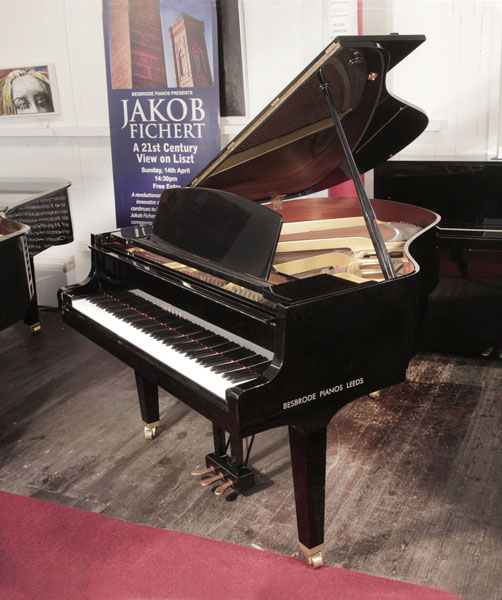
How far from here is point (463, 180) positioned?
3643mm

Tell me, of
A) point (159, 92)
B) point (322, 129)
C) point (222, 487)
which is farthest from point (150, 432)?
point (159, 92)

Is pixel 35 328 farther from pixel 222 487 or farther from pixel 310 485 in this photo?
pixel 310 485

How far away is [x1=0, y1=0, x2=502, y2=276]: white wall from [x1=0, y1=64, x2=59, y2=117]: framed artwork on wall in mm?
52

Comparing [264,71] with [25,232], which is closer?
[25,232]

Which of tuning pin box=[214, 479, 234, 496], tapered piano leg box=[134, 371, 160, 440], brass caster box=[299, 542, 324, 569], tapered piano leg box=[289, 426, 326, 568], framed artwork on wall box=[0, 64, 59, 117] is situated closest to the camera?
tapered piano leg box=[289, 426, 326, 568]

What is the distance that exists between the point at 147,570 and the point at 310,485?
25.5 inches

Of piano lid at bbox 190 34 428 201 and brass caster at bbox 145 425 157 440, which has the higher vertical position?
piano lid at bbox 190 34 428 201

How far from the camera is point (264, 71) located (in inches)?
166

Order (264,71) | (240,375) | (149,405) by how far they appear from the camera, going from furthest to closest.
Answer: (264,71), (149,405), (240,375)

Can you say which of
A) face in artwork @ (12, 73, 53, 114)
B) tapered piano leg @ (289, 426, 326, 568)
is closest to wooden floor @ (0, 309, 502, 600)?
tapered piano leg @ (289, 426, 326, 568)

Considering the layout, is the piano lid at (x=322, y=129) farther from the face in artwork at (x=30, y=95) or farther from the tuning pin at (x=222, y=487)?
the face in artwork at (x=30, y=95)

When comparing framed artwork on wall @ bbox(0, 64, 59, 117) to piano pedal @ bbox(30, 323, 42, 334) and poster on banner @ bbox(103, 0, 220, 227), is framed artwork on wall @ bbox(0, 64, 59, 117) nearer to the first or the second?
poster on banner @ bbox(103, 0, 220, 227)

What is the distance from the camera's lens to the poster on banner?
4.20 m

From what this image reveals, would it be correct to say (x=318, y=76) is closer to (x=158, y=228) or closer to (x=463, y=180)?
(x=158, y=228)
